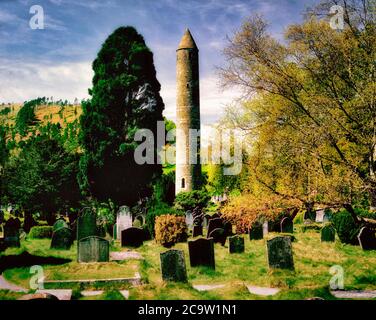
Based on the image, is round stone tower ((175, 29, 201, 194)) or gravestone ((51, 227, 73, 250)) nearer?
gravestone ((51, 227, 73, 250))

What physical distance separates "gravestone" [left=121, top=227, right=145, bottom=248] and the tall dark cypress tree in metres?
8.20

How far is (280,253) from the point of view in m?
10.6

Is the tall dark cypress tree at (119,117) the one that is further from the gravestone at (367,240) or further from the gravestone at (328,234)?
the gravestone at (367,240)

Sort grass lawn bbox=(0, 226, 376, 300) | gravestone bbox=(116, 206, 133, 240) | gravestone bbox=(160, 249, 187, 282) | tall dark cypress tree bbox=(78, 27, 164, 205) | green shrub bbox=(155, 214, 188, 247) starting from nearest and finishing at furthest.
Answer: grass lawn bbox=(0, 226, 376, 300), gravestone bbox=(160, 249, 187, 282), green shrub bbox=(155, 214, 188, 247), gravestone bbox=(116, 206, 133, 240), tall dark cypress tree bbox=(78, 27, 164, 205)

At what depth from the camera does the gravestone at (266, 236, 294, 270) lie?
34.6 feet

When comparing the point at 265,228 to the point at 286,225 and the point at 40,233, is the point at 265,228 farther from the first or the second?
the point at 40,233

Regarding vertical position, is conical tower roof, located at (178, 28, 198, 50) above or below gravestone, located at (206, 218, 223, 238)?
above

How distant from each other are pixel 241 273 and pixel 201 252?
1359 millimetres

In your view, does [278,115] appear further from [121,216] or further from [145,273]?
[121,216]

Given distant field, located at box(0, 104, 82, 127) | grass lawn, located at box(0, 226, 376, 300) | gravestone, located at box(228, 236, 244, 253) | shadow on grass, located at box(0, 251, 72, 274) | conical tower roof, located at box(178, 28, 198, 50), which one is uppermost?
distant field, located at box(0, 104, 82, 127)

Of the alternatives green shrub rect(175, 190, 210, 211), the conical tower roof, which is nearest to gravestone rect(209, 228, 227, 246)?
green shrub rect(175, 190, 210, 211)

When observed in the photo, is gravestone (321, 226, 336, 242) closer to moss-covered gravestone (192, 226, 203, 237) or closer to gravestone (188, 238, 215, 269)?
moss-covered gravestone (192, 226, 203, 237)

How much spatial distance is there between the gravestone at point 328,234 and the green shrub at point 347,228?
0.23 m

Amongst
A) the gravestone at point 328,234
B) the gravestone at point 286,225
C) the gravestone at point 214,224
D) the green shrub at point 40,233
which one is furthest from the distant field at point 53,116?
the gravestone at point 328,234
